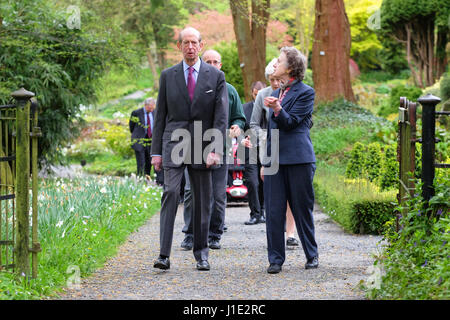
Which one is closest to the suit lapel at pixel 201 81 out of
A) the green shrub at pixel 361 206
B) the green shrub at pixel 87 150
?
the green shrub at pixel 361 206

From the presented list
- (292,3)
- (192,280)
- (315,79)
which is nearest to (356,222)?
(192,280)

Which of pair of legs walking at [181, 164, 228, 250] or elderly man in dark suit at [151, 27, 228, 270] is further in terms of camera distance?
pair of legs walking at [181, 164, 228, 250]

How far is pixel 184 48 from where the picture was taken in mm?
5984

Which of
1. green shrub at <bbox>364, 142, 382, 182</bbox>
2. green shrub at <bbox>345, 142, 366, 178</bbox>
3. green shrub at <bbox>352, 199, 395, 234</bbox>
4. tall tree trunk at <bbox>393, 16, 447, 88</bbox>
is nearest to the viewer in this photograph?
green shrub at <bbox>352, 199, 395, 234</bbox>

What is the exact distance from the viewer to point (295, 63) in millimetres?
6070

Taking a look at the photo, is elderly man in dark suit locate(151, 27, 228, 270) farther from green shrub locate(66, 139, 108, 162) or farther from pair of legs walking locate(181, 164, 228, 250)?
green shrub locate(66, 139, 108, 162)

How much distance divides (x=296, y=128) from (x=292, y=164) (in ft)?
1.05

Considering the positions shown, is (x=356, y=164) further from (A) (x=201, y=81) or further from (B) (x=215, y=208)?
(A) (x=201, y=81)

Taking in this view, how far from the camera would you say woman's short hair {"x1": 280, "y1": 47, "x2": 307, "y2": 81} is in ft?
19.9

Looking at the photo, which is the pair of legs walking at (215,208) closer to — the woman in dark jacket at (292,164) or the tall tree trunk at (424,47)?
the woman in dark jacket at (292,164)

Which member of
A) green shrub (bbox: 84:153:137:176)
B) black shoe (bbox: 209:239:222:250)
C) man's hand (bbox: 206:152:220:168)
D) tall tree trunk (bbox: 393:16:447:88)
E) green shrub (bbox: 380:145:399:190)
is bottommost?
green shrub (bbox: 84:153:137:176)

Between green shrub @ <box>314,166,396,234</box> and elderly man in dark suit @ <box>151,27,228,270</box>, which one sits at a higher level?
elderly man in dark suit @ <box>151,27,228,270</box>

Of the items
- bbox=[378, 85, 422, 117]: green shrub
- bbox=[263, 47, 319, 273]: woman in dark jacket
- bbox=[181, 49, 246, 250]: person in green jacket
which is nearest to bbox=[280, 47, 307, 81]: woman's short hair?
bbox=[263, 47, 319, 273]: woman in dark jacket

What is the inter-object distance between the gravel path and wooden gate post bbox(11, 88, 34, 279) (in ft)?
1.35
